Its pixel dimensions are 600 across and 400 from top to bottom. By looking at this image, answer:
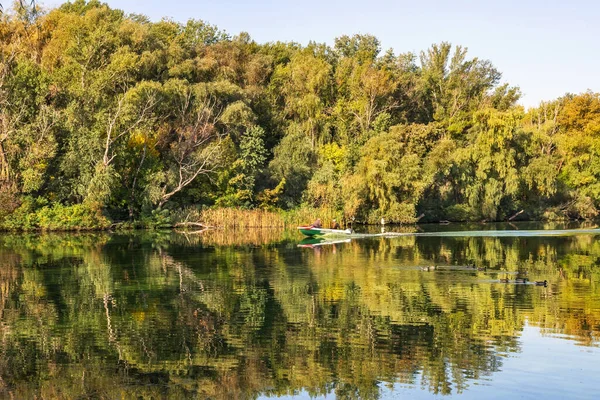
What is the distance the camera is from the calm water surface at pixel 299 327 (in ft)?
42.7

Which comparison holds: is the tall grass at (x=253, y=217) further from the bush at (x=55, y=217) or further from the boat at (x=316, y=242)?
the boat at (x=316, y=242)

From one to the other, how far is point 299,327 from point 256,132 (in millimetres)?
44208

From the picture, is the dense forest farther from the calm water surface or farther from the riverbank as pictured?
the calm water surface

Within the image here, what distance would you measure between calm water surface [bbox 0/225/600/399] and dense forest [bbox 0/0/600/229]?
19629 mm

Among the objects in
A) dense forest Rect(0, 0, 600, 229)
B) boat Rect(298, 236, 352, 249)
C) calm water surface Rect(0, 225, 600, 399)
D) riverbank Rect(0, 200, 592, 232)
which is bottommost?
calm water surface Rect(0, 225, 600, 399)

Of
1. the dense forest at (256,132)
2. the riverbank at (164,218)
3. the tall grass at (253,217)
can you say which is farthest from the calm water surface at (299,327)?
the tall grass at (253,217)

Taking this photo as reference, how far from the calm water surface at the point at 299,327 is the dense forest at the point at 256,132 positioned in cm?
1963

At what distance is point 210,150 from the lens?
55.7 meters

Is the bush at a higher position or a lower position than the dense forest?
lower

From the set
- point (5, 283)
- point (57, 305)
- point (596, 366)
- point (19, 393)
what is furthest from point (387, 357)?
point (5, 283)

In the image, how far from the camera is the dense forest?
51156 mm

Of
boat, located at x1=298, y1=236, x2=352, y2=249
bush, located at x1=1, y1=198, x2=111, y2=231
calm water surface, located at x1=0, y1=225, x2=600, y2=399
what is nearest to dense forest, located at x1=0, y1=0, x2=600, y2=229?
bush, located at x1=1, y1=198, x2=111, y2=231

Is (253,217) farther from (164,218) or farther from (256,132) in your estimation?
(256,132)

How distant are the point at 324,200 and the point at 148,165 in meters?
13.4
